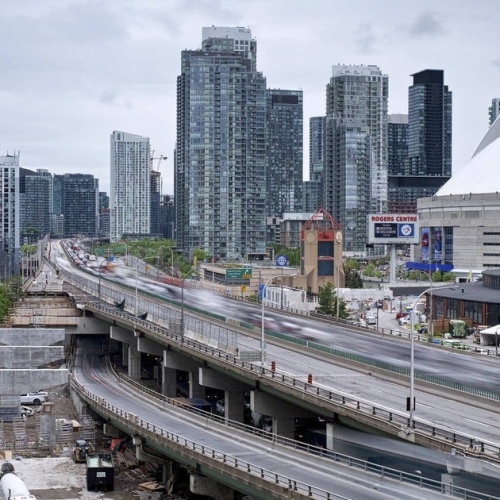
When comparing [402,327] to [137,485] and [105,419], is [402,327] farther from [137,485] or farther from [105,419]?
[137,485]

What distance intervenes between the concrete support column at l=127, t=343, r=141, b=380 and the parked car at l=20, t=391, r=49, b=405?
9.46 metres

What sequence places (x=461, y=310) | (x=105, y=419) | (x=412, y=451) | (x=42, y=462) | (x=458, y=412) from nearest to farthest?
(x=412, y=451), (x=458, y=412), (x=42, y=462), (x=105, y=419), (x=461, y=310)

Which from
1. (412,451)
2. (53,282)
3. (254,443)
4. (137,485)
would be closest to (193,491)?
(254,443)

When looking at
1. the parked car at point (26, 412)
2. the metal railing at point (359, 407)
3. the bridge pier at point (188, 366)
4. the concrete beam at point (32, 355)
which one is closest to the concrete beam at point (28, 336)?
the concrete beam at point (32, 355)

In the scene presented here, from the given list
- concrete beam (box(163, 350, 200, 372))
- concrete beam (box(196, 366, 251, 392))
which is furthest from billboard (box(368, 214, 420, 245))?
concrete beam (box(196, 366, 251, 392))

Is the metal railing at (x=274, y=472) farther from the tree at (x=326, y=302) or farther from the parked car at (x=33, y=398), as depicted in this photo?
the tree at (x=326, y=302)

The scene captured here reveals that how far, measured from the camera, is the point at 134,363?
108 meters

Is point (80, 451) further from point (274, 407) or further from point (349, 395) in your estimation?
point (349, 395)

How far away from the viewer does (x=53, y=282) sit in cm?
19462

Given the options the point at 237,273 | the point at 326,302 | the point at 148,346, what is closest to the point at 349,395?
the point at 148,346

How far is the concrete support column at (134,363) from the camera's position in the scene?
4203 inches

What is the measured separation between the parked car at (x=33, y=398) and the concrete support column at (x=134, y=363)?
9457 mm

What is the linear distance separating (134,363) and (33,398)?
1155cm

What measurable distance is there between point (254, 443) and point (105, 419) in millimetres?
22261
